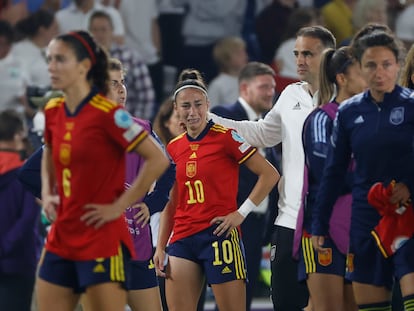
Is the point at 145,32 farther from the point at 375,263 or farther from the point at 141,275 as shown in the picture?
the point at 375,263

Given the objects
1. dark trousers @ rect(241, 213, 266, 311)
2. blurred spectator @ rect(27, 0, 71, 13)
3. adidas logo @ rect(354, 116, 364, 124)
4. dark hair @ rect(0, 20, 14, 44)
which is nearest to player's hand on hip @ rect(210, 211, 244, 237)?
adidas logo @ rect(354, 116, 364, 124)

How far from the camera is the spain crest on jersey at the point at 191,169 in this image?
33.1 ft

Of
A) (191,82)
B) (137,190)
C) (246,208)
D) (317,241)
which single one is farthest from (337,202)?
(137,190)

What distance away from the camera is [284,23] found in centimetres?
1695

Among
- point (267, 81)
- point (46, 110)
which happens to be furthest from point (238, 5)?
point (46, 110)

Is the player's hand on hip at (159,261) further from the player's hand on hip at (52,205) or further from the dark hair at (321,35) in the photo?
the player's hand on hip at (52,205)

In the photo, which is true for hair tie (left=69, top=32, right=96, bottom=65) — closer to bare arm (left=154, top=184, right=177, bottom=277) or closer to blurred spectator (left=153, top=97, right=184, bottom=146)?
bare arm (left=154, top=184, right=177, bottom=277)

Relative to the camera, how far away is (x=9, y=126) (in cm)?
1205

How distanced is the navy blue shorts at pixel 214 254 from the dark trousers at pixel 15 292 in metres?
2.04

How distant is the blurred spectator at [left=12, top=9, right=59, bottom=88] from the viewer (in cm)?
1506

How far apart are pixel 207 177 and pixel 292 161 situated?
611mm

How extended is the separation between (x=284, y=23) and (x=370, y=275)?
8.58 m

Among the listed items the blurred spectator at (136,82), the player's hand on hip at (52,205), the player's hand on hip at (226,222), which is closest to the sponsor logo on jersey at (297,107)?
the player's hand on hip at (226,222)

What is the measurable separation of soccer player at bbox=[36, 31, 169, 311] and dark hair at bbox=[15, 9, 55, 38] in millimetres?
7368
